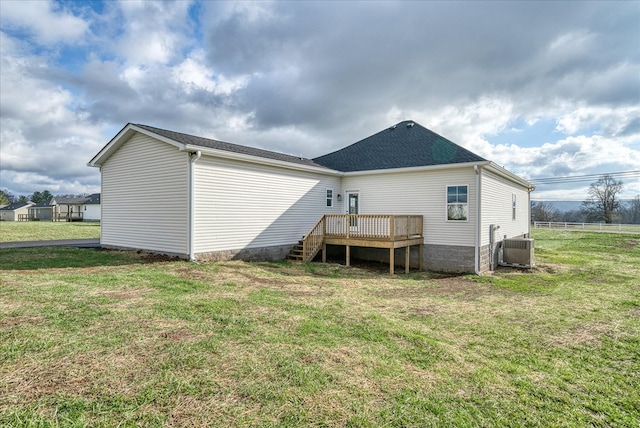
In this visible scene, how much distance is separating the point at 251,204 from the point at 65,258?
5.94 metres

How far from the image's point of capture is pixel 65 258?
393 inches

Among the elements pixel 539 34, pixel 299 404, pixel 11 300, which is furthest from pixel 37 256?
pixel 539 34

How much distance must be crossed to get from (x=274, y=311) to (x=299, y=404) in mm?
2817

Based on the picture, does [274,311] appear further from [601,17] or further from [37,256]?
[601,17]

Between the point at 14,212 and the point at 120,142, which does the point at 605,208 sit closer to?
the point at 120,142

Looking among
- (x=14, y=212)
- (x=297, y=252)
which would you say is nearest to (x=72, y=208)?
(x=14, y=212)

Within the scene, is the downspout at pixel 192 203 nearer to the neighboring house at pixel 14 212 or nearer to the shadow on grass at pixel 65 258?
the shadow on grass at pixel 65 258

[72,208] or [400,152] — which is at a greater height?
[400,152]

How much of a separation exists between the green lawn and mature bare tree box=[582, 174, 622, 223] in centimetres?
5206

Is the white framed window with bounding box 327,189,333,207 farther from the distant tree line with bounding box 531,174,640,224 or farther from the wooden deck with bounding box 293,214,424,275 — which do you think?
the distant tree line with bounding box 531,174,640,224

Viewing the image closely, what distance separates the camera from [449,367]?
12.1 ft

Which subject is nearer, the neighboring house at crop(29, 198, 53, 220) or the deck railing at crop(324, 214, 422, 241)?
the deck railing at crop(324, 214, 422, 241)

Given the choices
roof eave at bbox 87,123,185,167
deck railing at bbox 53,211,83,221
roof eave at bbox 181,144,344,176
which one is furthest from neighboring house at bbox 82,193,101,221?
roof eave at bbox 181,144,344,176

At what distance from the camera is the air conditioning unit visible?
1255cm
